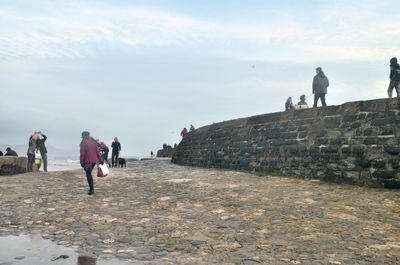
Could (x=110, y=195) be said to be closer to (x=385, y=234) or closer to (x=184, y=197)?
(x=184, y=197)

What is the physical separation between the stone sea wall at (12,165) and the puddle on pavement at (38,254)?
1053 centimetres

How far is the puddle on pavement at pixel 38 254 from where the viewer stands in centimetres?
469

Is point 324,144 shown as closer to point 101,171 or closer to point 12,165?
point 101,171

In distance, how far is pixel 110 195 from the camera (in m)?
9.71

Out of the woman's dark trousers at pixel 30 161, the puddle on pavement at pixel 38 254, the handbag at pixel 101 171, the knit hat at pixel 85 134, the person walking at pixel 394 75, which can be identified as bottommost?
the puddle on pavement at pixel 38 254

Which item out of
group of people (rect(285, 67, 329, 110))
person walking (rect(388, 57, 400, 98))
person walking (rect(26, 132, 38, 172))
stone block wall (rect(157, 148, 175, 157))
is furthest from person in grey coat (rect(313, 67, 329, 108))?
stone block wall (rect(157, 148, 175, 157))

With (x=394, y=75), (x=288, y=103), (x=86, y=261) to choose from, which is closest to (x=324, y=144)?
(x=394, y=75)

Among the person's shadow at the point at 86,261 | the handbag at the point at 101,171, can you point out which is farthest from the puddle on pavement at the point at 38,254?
the handbag at the point at 101,171

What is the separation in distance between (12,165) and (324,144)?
11885 mm

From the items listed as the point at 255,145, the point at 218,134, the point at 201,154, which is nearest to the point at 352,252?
the point at 255,145

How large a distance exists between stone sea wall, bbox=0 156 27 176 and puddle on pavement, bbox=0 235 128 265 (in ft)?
34.5

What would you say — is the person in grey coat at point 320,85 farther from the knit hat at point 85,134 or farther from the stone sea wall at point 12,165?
the stone sea wall at point 12,165

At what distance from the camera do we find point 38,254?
5.03 m

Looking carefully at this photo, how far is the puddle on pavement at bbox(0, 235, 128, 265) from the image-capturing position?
469 cm
